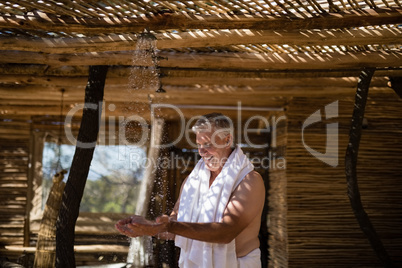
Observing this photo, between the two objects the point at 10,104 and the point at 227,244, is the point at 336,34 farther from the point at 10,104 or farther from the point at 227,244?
the point at 10,104

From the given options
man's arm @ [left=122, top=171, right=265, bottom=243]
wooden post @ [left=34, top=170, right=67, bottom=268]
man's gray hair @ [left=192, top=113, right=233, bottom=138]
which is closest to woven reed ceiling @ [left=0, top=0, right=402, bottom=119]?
man's gray hair @ [left=192, top=113, right=233, bottom=138]

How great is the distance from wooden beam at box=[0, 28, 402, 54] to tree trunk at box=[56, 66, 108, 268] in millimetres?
715

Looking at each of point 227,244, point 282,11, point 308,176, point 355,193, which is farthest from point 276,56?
point 227,244

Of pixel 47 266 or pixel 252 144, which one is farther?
pixel 252 144

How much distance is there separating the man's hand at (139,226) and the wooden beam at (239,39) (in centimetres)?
218

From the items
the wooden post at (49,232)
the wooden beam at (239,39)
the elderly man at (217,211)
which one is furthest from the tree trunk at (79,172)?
the elderly man at (217,211)

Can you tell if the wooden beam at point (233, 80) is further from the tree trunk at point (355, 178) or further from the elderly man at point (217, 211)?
the elderly man at point (217, 211)

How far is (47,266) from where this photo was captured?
6219 mm

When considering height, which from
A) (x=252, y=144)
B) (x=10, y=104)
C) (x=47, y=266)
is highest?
(x=10, y=104)

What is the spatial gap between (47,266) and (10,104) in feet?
8.85

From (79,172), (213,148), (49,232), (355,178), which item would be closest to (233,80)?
(355,178)

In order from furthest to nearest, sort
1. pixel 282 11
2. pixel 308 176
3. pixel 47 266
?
pixel 308 176 < pixel 47 266 < pixel 282 11

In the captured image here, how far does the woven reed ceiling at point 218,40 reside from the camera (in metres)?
3.93

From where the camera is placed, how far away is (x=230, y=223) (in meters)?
2.86
